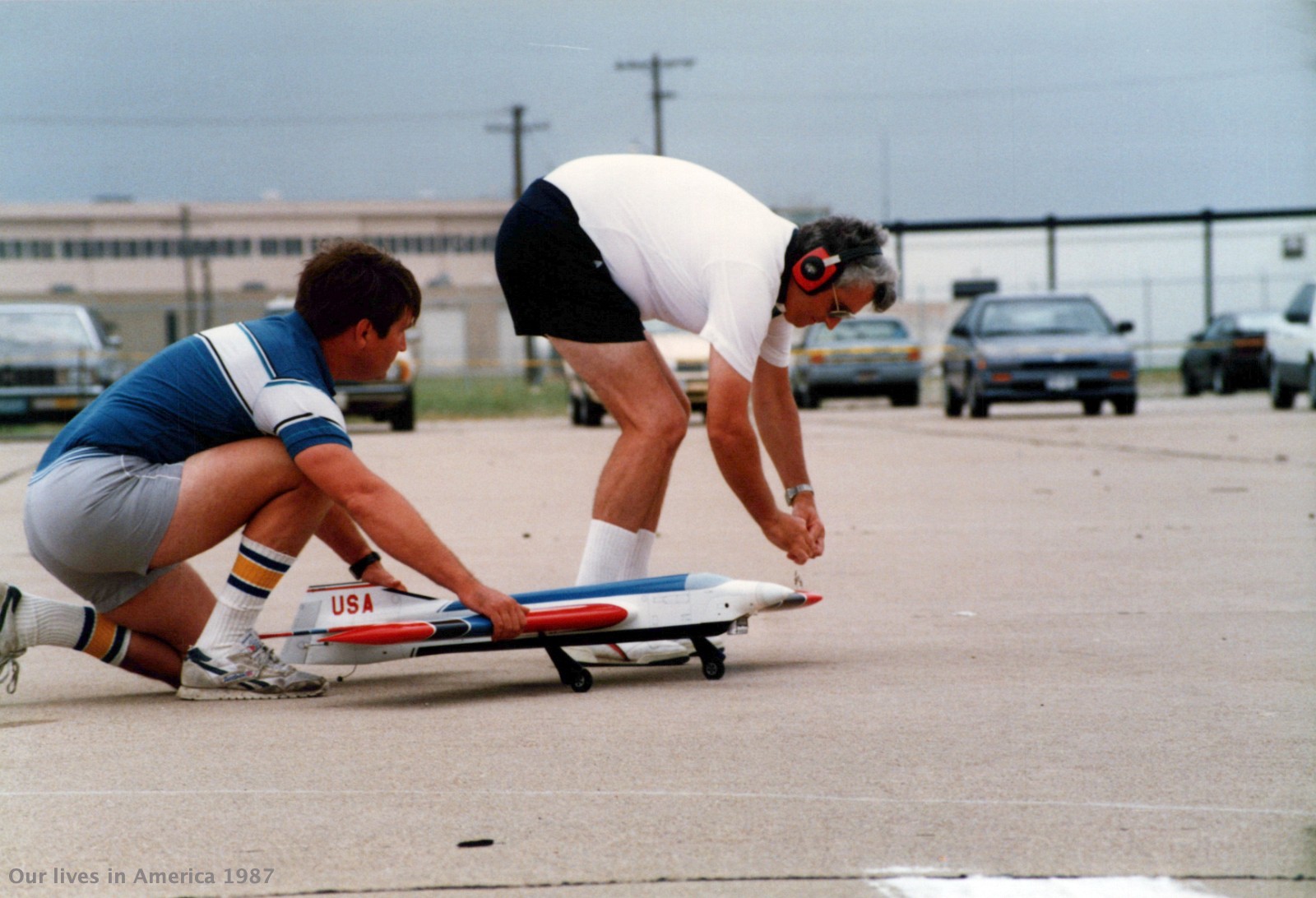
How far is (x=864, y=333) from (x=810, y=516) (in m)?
22.1

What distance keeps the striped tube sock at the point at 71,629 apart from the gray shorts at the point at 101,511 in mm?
133

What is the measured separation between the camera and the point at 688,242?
431cm

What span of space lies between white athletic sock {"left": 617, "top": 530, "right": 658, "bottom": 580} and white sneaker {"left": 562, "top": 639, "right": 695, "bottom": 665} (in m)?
0.19

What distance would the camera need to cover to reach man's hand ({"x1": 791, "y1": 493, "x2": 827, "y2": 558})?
4.46m

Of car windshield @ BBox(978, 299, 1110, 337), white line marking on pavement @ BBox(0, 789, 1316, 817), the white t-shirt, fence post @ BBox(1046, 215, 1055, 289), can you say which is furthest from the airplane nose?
fence post @ BBox(1046, 215, 1055, 289)

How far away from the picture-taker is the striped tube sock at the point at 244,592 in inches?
160

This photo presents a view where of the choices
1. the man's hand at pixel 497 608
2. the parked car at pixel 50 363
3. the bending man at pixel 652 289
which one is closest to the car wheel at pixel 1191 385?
the parked car at pixel 50 363

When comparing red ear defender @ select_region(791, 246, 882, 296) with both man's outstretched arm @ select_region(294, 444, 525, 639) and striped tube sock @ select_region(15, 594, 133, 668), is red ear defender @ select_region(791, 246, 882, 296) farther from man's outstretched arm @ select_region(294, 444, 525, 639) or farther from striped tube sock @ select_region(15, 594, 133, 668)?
striped tube sock @ select_region(15, 594, 133, 668)

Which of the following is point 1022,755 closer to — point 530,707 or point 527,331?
point 530,707

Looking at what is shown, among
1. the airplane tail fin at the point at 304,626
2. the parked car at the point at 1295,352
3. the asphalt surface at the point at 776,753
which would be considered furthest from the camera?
the parked car at the point at 1295,352

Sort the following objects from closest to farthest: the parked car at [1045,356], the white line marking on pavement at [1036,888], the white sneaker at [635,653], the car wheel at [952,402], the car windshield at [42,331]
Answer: the white line marking on pavement at [1036,888]
the white sneaker at [635,653]
the car windshield at [42,331]
the parked car at [1045,356]
the car wheel at [952,402]

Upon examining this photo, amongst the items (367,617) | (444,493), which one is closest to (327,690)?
(367,617)

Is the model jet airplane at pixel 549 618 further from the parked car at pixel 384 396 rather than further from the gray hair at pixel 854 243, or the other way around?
the parked car at pixel 384 396

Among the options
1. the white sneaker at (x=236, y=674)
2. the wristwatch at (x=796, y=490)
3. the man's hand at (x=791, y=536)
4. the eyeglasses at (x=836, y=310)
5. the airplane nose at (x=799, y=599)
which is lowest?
the white sneaker at (x=236, y=674)
